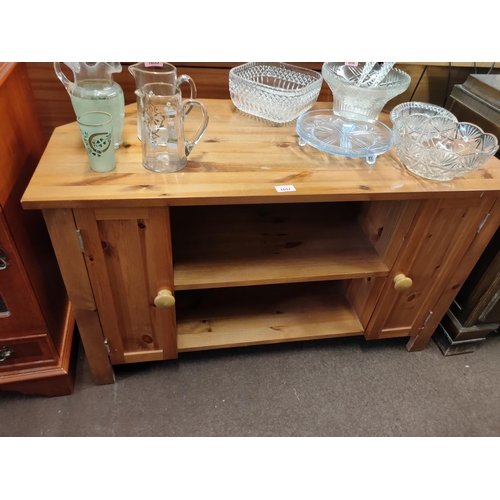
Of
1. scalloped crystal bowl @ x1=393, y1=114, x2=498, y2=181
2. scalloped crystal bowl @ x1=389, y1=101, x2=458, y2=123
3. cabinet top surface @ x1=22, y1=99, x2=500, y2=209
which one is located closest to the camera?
cabinet top surface @ x1=22, y1=99, x2=500, y2=209

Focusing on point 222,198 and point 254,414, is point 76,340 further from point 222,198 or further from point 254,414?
point 222,198

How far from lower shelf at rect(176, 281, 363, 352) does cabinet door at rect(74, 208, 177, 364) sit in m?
0.12

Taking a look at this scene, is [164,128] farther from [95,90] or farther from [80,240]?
[80,240]

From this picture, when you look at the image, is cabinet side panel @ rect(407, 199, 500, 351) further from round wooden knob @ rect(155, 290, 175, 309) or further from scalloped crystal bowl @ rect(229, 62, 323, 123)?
round wooden knob @ rect(155, 290, 175, 309)

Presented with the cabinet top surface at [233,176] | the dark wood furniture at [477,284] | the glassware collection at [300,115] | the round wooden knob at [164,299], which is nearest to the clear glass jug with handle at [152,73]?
the glassware collection at [300,115]

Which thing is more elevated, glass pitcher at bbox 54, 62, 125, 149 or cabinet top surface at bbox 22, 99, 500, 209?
glass pitcher at bbox 54, 62, 125, 149

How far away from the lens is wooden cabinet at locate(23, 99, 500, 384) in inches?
33.2

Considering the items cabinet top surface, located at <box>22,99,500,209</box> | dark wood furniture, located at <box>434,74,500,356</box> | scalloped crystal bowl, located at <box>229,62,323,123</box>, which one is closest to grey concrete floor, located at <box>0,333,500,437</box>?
dark wood furniture, located at <box>434,74,500,356</box>

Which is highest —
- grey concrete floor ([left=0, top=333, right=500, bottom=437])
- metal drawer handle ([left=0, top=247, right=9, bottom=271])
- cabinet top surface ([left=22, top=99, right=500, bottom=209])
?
cabinet top surface ([left=22, top=99, right=500, bottom=209])

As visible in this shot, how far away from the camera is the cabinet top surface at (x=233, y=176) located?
31.7 inches

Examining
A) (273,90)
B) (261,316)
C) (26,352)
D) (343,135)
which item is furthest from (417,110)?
(26,352)

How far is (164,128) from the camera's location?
88cm

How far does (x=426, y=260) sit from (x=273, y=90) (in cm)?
60

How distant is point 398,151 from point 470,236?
30 cm
